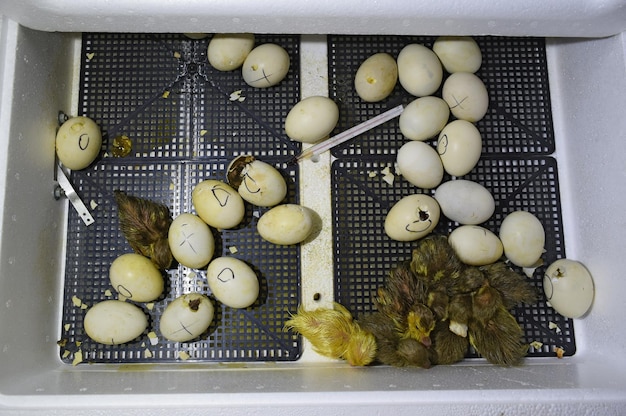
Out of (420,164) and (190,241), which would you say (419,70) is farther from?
(190,241)

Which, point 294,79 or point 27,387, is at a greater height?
point 294,79

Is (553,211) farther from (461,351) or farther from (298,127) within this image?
(298,127)

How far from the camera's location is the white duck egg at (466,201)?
1.20 m

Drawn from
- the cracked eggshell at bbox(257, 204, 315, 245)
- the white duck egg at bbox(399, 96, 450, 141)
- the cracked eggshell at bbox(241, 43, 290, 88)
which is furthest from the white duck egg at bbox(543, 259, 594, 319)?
the cracked eggshell at bbox(241, 43, 290, 88)

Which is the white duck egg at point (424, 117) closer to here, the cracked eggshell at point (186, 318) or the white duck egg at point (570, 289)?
the white duck egg at point (570, 289)

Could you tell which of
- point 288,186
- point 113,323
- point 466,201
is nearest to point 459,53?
point 466,201

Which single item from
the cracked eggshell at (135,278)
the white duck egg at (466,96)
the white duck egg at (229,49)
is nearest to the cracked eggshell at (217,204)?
the cracked eggshell at (135,278)

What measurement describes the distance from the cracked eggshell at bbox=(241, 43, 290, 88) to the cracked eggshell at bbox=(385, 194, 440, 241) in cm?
39

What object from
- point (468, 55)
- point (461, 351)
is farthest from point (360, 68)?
point (461, 351)

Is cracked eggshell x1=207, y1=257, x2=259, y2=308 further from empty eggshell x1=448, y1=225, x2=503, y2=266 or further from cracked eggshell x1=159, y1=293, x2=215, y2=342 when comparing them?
empty eggshell x1=448, y1=225, x2=503, y2=266

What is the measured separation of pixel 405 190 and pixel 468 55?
330 mm

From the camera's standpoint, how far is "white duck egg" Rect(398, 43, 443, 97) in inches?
48.4

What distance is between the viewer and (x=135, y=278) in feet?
3.79

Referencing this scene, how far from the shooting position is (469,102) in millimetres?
1229
